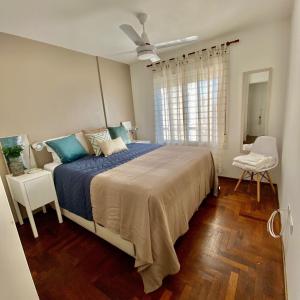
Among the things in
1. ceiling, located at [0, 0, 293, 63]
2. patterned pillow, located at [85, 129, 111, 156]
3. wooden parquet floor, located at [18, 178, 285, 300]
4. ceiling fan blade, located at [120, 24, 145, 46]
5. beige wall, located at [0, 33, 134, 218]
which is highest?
ceiling, located at [0, 0, 293, 63]

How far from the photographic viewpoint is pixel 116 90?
3680 mm

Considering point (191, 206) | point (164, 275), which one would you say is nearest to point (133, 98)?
point (191, 206)

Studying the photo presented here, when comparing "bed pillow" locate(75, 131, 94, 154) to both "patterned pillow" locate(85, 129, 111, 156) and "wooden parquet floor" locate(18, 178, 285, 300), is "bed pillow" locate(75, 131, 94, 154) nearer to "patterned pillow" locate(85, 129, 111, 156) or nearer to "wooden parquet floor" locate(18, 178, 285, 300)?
"patterned pillow" locate(85, 129, 111, 156)

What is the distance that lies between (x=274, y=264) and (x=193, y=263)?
666 millimetres

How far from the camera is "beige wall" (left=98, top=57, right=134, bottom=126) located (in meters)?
3.44

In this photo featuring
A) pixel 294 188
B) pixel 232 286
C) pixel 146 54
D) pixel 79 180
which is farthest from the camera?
pixel 146 54

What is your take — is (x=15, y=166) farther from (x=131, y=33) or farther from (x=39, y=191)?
(x=131, y=33)

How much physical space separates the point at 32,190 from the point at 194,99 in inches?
111

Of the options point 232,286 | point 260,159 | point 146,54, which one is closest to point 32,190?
point 146,54

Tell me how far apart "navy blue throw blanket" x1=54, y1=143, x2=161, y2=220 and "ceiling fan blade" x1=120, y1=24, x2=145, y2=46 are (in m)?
1.43

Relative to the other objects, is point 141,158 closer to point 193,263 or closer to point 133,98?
point 193,263

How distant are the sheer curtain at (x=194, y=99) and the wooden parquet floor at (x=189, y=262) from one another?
1.43 metres

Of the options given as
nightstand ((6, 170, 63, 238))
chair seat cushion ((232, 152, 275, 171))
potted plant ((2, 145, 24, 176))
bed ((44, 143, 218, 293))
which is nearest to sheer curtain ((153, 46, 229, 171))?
chair seat cushion ((232, 152, 275, 171))

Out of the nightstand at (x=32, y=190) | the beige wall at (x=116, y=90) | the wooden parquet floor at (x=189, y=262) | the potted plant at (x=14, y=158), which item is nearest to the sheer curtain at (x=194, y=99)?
the beige wall at (x=116, y=90)
